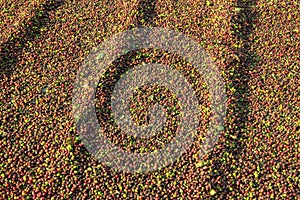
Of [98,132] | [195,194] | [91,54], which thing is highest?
[91,54]

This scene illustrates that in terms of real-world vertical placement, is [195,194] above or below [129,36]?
below

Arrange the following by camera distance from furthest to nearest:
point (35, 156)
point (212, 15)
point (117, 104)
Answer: point (212, 15)
point (117, 104)
point (35, 156)

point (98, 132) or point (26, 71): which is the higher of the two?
point (26, 71)

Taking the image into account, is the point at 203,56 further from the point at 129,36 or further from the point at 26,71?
the point at 26,71

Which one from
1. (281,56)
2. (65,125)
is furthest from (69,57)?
(281,56)

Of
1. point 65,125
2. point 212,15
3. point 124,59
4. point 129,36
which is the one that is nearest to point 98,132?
point 65,125

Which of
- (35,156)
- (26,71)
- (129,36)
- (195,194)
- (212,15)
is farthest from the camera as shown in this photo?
(212,15)

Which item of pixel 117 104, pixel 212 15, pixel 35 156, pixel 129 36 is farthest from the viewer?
pixel 212 15

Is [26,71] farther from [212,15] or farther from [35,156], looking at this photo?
[212,15]

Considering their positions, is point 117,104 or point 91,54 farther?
point 91,54
